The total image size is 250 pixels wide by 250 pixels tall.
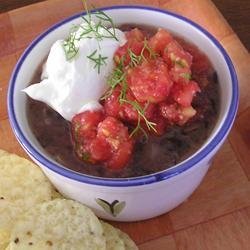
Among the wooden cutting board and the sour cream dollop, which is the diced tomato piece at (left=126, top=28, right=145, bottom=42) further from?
the wooden cutting board

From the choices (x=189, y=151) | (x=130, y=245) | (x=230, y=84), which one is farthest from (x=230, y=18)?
(x=130, y=245)

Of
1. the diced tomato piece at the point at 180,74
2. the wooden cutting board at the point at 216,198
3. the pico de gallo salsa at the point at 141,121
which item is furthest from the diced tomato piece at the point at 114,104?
the wooden cutting board at the point at 216,198

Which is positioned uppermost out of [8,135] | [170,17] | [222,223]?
[170,17]

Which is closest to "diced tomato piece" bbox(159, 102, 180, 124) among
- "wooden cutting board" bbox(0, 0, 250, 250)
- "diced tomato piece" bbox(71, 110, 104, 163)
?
"diced tomato piece" bbox(71, 110, 104, 163)

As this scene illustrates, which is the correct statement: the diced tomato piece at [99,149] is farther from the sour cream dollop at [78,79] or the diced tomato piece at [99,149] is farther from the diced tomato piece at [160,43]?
the diced tomato piece at [160,43]

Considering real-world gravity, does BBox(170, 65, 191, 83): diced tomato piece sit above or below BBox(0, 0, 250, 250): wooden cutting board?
above

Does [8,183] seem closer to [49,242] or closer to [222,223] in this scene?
[49,242]

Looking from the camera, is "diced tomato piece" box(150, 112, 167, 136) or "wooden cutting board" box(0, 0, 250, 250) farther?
"wooden cutting board" box(0, 0, 250, 250)
